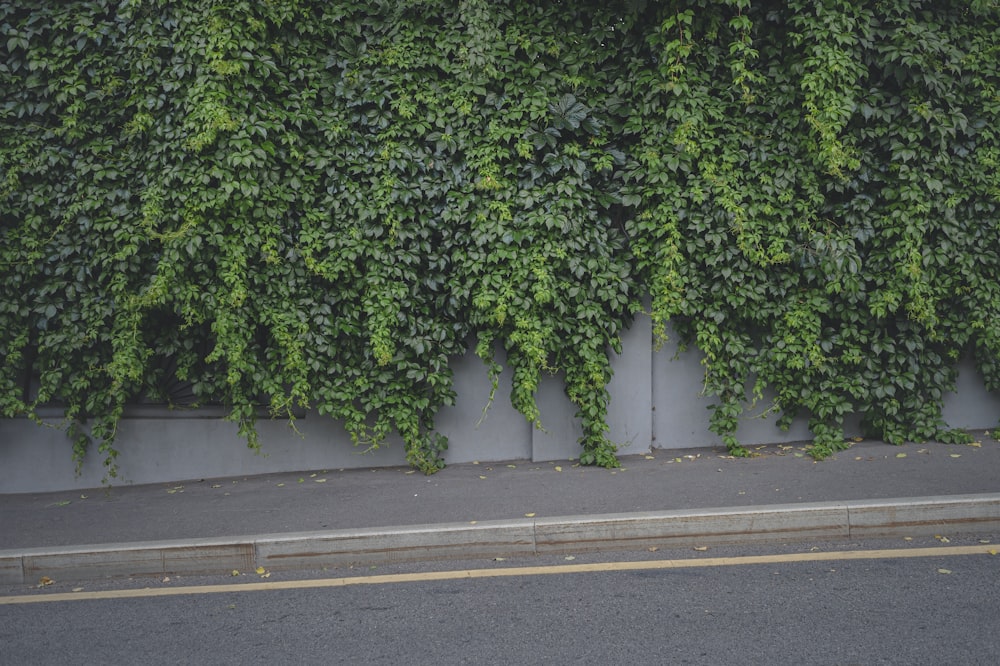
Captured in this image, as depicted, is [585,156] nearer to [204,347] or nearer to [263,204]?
[263,204]

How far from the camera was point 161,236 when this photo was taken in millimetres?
6984

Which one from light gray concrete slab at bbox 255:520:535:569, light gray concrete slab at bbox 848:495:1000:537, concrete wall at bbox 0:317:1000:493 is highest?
concrete wall at bbox 0:317:1000:493

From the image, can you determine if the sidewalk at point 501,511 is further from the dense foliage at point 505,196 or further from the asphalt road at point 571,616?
the dense foliage at point 505,196

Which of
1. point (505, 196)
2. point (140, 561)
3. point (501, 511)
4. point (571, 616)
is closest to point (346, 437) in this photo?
point (501, 511)

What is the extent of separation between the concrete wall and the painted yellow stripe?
2.54 meters

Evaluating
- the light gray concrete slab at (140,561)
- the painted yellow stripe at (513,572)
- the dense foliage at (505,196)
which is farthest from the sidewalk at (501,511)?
the dense foliage at (505,196)

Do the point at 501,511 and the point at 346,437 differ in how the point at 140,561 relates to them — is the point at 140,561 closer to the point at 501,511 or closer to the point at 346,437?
the point at 501,511

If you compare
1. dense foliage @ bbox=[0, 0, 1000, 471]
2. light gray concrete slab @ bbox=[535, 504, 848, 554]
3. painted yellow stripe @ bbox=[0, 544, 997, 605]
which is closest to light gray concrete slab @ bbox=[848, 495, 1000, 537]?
light gray concrete slab @ bbox=[535, 504, 848, 554]

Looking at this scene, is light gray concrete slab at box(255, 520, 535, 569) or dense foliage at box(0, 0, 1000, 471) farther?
dense foliage at box(0, 0, 1000, 471)

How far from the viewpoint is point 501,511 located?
6.06 metres

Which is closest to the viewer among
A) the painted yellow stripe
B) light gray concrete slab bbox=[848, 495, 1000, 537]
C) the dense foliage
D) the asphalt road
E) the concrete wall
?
the asphalt road

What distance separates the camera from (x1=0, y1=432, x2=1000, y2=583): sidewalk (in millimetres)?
5555

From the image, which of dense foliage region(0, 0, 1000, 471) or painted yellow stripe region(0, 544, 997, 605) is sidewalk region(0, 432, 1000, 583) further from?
dense foliage region(0, 0, 1000, 471)

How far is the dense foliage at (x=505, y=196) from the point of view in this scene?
711 centimetres
